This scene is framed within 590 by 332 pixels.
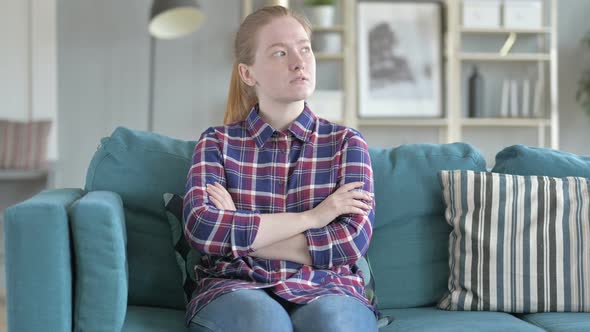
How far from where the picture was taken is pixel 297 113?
7.09 ft

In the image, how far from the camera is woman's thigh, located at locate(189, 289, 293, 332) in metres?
1.70

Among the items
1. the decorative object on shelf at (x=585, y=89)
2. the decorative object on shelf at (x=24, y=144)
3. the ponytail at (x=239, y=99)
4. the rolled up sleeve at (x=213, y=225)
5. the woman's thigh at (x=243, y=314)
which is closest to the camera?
the woman's thigh at (x=243, y=314)

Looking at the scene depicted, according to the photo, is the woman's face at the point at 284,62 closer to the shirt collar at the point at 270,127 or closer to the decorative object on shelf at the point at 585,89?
the shirt collar at the point at 270,127

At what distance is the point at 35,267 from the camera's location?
1.76m

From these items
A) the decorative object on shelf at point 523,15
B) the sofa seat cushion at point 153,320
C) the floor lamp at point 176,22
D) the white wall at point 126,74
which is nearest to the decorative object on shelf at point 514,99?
the decorative object on shelf at point 523,15

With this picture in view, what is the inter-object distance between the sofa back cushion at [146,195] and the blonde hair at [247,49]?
0.19 metres

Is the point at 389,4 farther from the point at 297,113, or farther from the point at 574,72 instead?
the point at 297,113

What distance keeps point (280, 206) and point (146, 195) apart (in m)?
0.41

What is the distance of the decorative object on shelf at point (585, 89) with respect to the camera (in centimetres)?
541

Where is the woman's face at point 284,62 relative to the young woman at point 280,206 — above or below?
above

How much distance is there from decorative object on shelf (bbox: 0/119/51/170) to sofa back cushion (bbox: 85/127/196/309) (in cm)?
276

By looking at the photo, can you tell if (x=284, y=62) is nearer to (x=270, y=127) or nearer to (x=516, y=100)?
(x=270, y=127)

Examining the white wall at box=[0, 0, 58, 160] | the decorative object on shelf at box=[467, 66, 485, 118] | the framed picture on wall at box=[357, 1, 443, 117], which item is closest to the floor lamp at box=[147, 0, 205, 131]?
the white wall at box=[0, 0, 58, 160]

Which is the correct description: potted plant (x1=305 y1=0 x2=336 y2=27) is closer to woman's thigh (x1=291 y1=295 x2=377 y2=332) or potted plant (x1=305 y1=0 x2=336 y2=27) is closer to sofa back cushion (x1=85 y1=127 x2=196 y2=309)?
sofa back cushion (x1=85 y1=127 x2=196 y2=309)
